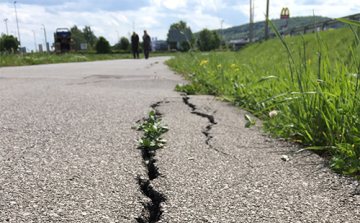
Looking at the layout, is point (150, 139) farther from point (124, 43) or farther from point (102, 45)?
point (124, 43)

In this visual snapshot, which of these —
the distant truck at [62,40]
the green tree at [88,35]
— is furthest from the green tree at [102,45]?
the green tree at [88,35]

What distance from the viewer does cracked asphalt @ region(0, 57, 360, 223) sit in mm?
1075

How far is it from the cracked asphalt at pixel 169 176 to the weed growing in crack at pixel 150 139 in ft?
0.15

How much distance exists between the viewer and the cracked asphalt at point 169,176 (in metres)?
1.08

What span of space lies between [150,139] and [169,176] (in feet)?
1.73

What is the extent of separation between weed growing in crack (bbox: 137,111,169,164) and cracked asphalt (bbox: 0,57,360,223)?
0.15 ft

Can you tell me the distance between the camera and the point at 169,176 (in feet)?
4.56

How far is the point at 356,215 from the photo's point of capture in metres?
1.04

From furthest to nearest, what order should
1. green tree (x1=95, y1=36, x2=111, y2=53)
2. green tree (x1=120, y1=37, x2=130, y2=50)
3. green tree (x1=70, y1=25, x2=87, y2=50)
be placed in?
green tree (x1=70, y1=25, x2=87, y2=50) < green tree (x1=120, y1=37, x2=130, y2=50) < green tree (x1=95, y1=36, x2=111, y2=53)

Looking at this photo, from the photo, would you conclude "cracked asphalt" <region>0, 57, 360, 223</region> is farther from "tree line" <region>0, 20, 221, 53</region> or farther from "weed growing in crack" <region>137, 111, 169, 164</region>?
"tree line" <region>0, 20, 221, 53</region>

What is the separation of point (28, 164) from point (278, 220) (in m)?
1.11

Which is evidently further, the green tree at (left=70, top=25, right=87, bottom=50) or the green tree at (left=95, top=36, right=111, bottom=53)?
the green tree at (left=70, top=25, right=87, bottom=50)

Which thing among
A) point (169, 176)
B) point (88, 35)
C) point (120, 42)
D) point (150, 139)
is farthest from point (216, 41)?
point (88, 35)

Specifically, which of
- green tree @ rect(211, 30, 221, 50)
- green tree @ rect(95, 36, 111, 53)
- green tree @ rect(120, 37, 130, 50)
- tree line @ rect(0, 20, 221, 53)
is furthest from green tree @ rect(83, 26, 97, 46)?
green tree @ rect(211, 30, 221, 50)
